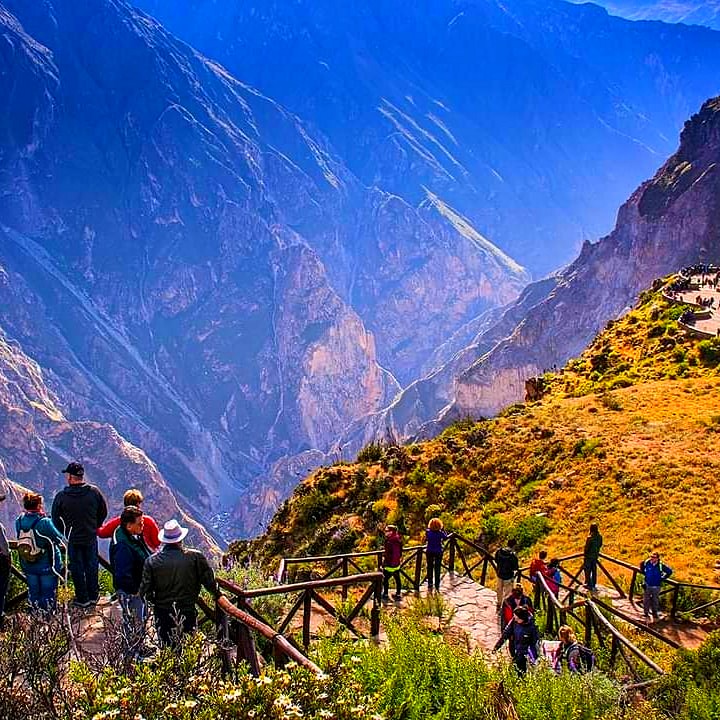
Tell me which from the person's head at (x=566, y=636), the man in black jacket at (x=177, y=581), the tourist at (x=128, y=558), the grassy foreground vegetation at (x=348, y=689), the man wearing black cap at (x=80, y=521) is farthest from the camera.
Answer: the person's head at (x=566, y=636)

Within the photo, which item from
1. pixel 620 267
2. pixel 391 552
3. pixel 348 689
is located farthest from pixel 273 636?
pixel 620 267

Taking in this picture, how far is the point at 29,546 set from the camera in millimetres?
7281

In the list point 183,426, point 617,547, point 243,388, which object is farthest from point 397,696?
point 243,388

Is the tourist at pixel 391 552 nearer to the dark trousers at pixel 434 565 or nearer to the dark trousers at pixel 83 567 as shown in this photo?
the dark trousers at pixel 434 565

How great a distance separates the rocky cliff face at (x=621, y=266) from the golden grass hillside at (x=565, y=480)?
55.3 meters

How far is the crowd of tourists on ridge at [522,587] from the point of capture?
8258 mm

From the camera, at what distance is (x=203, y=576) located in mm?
6172

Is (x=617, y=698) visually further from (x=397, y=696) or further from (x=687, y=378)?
(x=687, y=378)

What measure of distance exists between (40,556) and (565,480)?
13.8 metres

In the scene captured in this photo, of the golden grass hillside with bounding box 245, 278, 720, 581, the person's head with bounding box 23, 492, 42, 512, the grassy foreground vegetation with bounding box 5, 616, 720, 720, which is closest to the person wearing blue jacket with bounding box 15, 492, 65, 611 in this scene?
the person's head with bounding box 23, 492, 42, 512

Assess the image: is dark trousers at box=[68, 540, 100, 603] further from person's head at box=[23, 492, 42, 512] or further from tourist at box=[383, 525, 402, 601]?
tourist at box=[383, 525, 402, 601]

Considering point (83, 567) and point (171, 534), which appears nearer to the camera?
point (171, 534)

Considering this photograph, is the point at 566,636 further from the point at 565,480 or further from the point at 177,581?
the point at 565,480

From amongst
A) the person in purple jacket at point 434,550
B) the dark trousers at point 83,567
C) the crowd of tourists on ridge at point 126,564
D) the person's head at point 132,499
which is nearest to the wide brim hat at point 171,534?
the crowd of tourists on ridge at point 126,564
